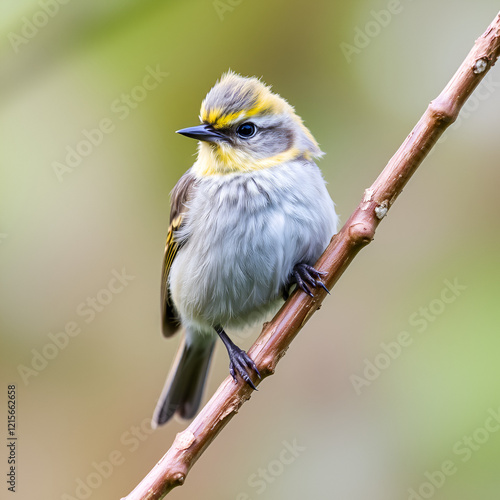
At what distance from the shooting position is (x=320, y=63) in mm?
5398

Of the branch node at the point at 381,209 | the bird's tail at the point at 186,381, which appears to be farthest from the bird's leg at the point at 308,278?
the bird's tail at the point at 186,381

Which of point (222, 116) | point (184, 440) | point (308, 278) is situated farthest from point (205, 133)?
point (184, 440)

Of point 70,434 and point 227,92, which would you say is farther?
point 70,434

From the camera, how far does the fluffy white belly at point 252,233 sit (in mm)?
3402

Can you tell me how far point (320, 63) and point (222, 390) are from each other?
11.9 feet

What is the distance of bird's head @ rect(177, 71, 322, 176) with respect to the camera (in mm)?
3482

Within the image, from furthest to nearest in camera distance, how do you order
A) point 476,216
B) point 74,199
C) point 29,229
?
point 74,199, point 29,229, point 476,216

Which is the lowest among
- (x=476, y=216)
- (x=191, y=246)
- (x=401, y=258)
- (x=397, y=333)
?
(x=191, y=246)

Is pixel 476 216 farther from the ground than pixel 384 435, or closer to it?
farther from the ground

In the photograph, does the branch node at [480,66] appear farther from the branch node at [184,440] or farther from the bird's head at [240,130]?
the branch node at [184,440]

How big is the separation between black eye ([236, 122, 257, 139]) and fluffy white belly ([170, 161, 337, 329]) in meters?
0.25

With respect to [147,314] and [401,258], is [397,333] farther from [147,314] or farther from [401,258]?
[147,314]

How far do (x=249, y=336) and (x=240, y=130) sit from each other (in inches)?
86.1

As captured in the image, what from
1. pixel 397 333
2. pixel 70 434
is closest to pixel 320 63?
pixel 397 333
